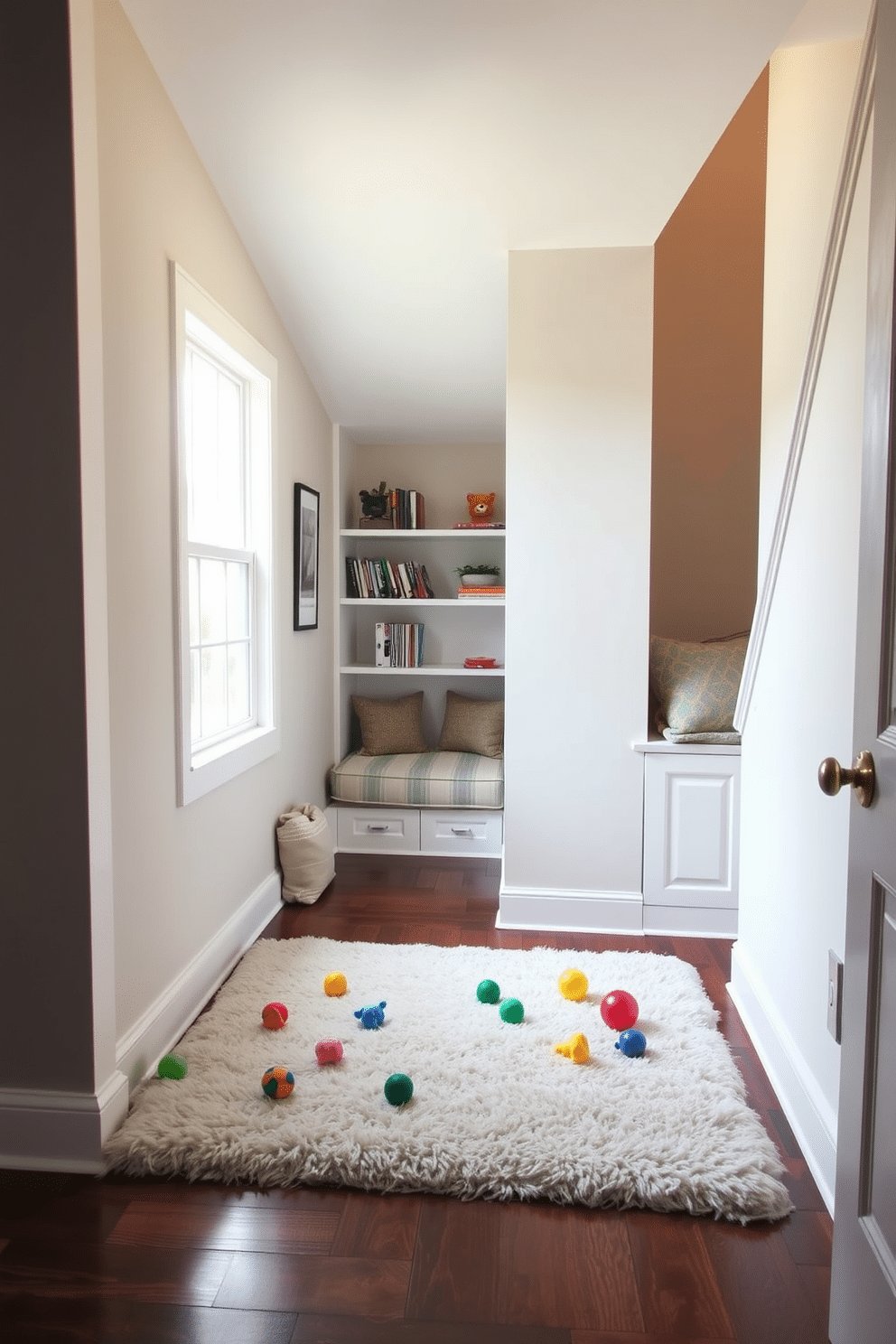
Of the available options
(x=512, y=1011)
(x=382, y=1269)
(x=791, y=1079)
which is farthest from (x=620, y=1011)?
(x=382, y=1269)

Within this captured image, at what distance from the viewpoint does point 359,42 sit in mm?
2238

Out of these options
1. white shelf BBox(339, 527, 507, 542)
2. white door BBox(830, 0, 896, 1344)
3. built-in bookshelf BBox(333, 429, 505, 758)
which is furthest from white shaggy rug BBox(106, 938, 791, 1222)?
white shelf BBox(339, 527, 507, 542)

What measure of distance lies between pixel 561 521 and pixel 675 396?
1.39 meters

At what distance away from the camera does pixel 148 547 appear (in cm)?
222

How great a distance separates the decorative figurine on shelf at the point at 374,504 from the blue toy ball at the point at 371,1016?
2.65m

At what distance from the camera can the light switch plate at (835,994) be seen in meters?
1.74

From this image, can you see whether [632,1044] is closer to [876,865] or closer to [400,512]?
[876,865]

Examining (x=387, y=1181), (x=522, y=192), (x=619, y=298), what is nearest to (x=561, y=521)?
(x=619, y=298)

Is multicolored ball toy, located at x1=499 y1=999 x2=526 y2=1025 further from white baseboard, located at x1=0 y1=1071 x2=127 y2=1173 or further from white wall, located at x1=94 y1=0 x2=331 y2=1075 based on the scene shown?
white baseboard, located at x1=0 y1=1071 x2=127 y2=1173

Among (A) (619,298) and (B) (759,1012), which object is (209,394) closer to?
(A) (619,298)

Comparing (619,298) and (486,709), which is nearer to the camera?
(619,298)

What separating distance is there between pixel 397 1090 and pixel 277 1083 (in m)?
0.28

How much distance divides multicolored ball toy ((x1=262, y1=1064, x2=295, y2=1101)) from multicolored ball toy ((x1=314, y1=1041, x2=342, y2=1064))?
13cm

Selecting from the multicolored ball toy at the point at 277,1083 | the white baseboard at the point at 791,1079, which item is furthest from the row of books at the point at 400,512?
the multicolored ball toy at the point at 277,1083
